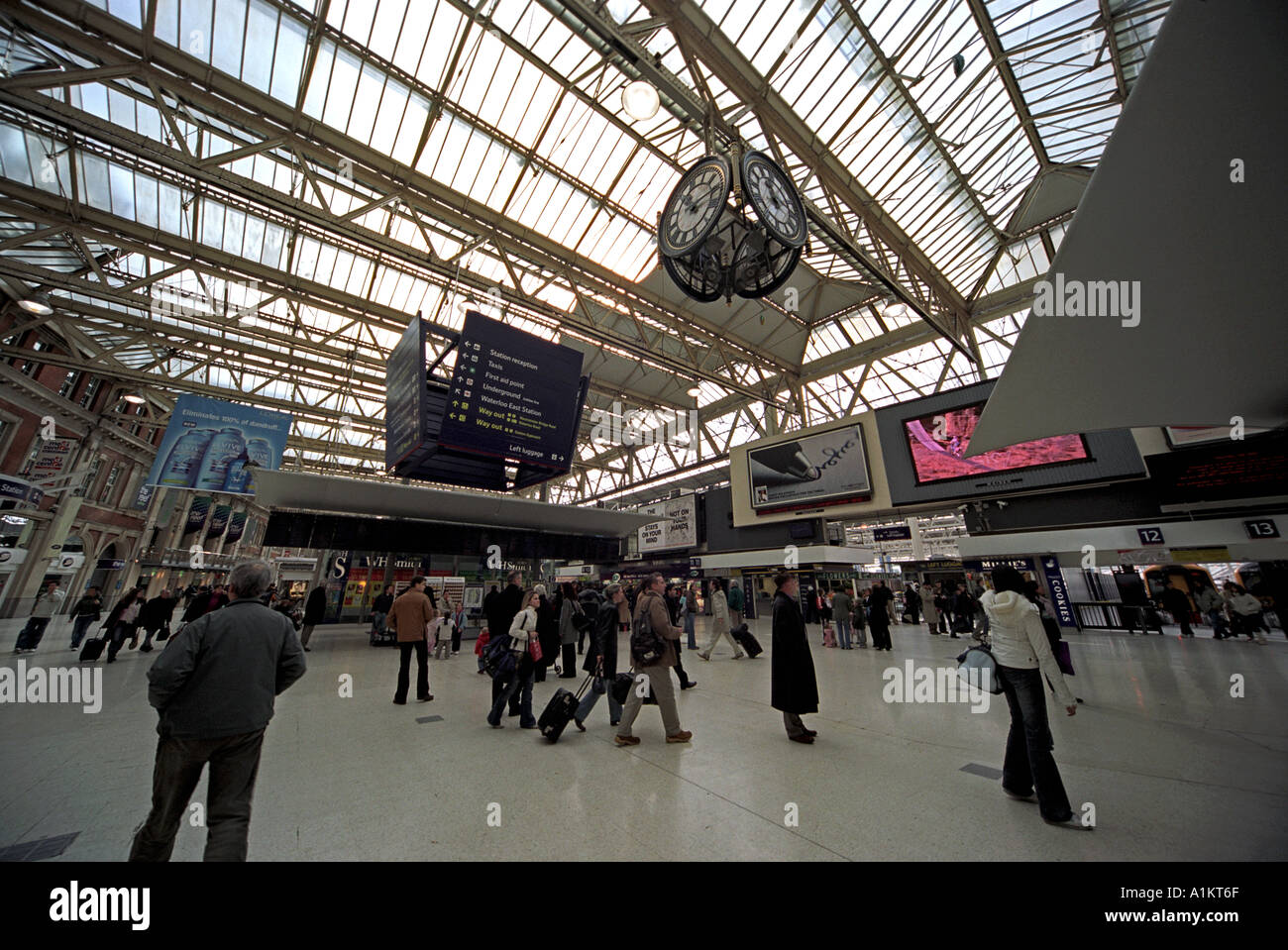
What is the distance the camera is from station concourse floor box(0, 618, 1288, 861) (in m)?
2.47

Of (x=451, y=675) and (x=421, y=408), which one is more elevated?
(x=421, y=408)

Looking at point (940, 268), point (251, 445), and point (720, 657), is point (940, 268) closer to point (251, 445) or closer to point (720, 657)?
point (720, 657)

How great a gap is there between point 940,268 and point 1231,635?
1391 centimetres

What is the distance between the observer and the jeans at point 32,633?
29.0 feet

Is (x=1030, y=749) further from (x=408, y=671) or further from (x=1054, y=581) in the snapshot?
(x=1054, y=581)

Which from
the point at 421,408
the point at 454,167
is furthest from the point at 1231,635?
the point at 454,167

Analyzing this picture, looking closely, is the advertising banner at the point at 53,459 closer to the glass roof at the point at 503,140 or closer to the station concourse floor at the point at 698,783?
the glass roof at the point at 503,140

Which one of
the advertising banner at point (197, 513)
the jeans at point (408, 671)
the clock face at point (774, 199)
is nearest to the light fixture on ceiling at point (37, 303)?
the jeans at point (408, 671)

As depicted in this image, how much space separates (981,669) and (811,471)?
13.8 metres

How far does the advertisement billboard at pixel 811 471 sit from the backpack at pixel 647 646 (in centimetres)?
1306

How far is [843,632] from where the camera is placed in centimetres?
1105

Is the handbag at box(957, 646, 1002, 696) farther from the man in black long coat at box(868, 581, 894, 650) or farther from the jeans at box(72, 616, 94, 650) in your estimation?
the jeans at box(72, 616, 94, 650)

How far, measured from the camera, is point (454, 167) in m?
10.4

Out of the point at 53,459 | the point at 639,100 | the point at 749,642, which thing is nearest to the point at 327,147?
the point at 639,100
